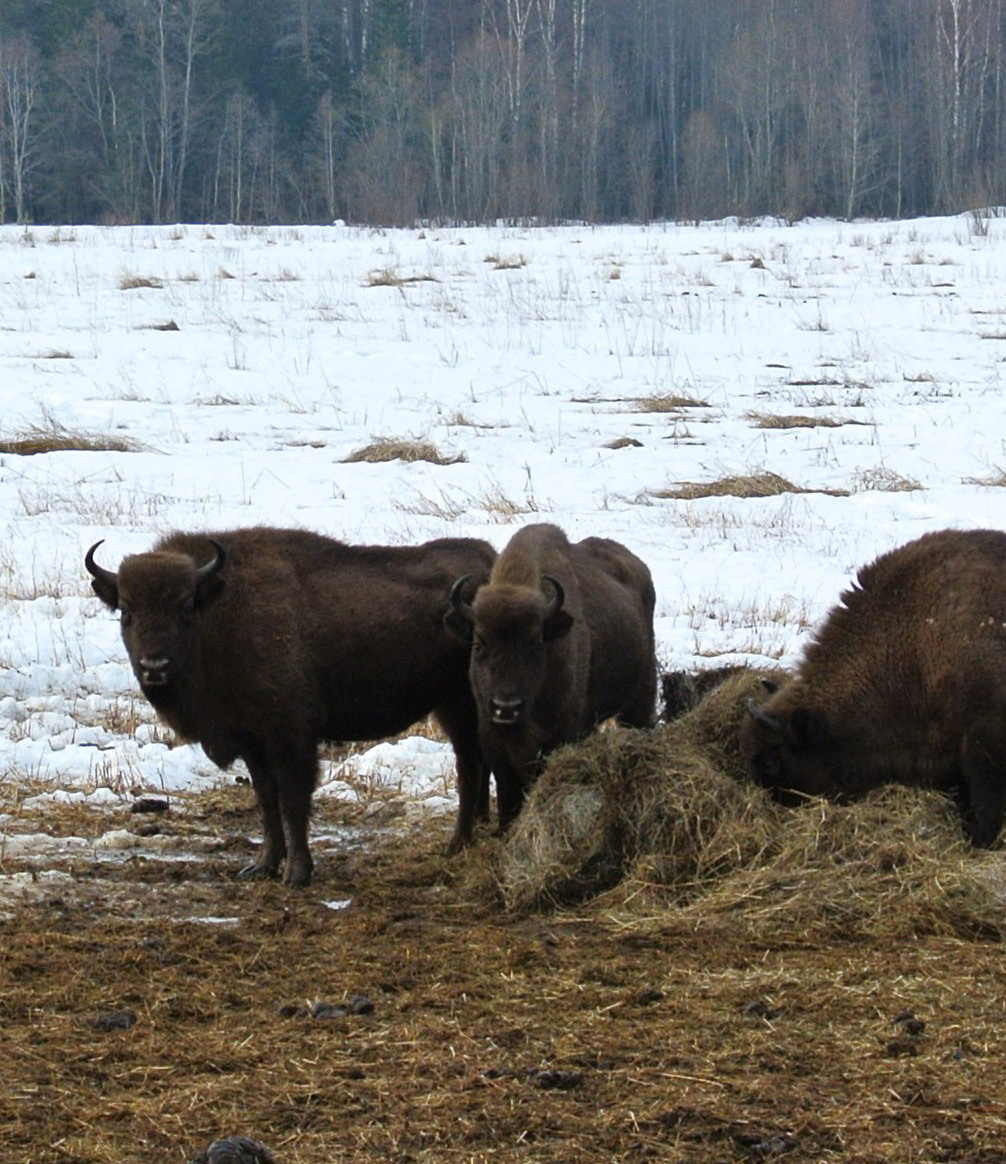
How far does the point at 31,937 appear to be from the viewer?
6.15 m

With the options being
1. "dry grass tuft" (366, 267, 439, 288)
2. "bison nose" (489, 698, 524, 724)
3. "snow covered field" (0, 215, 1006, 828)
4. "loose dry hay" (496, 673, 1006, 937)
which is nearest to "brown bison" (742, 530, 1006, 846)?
"loose dry hay" (496, 673, 1006, 937)

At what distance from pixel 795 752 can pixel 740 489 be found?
931cm

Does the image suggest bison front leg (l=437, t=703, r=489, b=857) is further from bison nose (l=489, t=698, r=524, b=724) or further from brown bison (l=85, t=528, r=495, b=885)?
bison nose (l=489, t=698, r=524, b=724)

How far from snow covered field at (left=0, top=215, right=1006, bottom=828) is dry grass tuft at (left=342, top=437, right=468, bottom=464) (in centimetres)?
20

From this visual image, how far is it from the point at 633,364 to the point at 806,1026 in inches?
790

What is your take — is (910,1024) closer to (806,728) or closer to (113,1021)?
(113,1021)

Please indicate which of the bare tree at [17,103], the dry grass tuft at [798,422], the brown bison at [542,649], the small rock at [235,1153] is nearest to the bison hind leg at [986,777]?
the brown bison at [542,649]

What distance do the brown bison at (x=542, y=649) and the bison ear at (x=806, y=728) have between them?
3.34 feet

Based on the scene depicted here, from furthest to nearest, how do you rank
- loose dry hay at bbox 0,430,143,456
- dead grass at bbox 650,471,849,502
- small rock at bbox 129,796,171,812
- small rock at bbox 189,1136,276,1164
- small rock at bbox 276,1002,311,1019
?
1. loose dry hay at bbox 0,430,143,456
2. dead grass at bbox 650,471,849,502
3. small rock at bbox 129,796,171,812
4. small rock at bbox 276,1002,311,1019
5. small rock at bbox 189,1136,276,1164

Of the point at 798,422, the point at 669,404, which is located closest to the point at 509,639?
the point at 798,422

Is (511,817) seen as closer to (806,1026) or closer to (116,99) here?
(806,1026)

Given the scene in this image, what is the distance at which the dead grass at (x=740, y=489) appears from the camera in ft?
55.0

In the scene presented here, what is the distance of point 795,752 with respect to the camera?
7.81 m

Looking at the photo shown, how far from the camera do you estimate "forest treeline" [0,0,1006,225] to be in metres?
63.9
